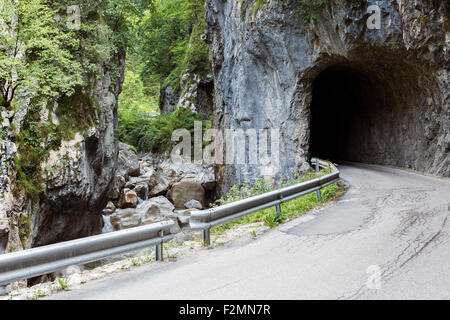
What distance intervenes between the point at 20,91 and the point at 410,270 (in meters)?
12.9

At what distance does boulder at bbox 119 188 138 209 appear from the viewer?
961 inches

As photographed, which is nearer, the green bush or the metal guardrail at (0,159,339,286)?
the metal guardrail at (0,159,339,286)

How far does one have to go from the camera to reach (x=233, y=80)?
2319 centimetres

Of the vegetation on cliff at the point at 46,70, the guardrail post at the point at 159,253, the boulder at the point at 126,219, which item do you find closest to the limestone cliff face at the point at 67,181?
the vegetation on cliff at the point at 46,70

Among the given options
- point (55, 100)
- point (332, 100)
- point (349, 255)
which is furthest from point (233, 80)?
point (349, 255)

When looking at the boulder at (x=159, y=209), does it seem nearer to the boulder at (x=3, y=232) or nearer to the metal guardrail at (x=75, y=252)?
the boulder at (x=3, y=232)

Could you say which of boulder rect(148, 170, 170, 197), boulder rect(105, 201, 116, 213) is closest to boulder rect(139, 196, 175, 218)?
boulder rect(148, 170, 170, 197)

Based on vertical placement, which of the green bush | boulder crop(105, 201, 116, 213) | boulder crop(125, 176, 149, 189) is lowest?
boulder crop(105, 201, 116, 213)

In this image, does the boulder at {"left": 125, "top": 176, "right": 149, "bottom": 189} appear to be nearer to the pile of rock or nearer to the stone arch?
the pile of rock

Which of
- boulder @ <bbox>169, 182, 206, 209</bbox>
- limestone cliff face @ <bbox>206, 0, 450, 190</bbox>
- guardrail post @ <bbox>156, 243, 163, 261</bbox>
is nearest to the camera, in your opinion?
guardrail post @ <bbox>156, 243, 163, 261</bbox>

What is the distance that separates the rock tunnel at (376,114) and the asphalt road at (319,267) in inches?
402

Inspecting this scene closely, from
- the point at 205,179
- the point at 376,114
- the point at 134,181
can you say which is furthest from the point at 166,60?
the point at 376,114

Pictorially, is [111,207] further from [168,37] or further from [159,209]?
[168,37]

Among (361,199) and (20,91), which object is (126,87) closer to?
(20,91)
